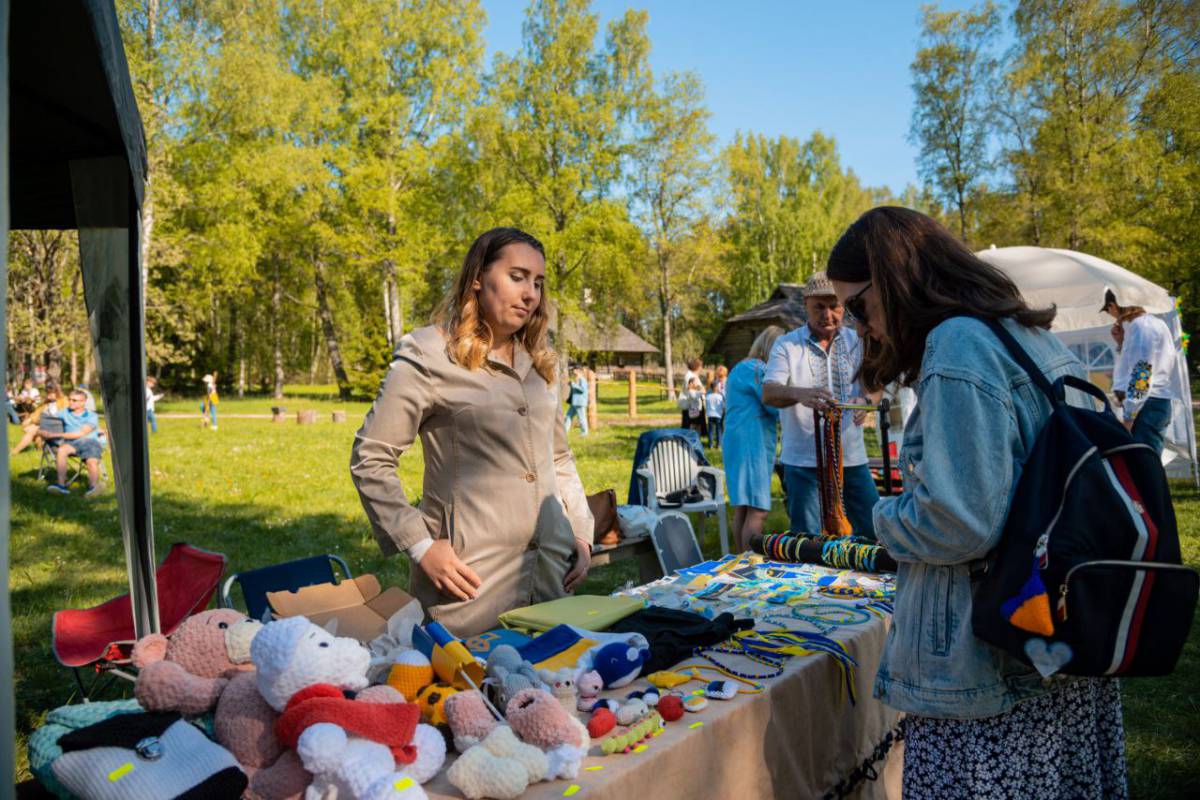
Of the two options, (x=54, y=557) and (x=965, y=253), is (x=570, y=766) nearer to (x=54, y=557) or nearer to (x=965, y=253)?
(x=965, y=253)

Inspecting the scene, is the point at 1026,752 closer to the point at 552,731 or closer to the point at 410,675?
the point at 552,731

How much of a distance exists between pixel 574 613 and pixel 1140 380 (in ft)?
23.2

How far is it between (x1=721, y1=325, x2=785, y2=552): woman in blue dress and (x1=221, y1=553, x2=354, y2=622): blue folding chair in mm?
2450

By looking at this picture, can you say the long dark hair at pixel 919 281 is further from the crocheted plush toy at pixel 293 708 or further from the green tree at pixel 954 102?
the green tree at pixel 954 102

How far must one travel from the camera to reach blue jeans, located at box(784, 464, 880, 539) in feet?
13.4

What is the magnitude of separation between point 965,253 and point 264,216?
32255mm

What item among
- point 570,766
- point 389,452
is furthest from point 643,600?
point 570,766

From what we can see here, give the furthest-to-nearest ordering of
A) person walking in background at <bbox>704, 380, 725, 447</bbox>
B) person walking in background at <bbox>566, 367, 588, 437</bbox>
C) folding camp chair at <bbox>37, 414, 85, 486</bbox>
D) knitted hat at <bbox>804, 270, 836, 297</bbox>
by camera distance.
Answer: person walking in background at <bbox>566, 367, 588, 437</bbox> < person walking in background at <bbox>704, 380, 725, 447</bbox> < folding camp chair at <bbox>37, 414, 85, 486</bbox> < knitted hat at <bbox>804, 270, 836, 297</bbox>

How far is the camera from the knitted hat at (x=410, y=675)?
1.63 metres

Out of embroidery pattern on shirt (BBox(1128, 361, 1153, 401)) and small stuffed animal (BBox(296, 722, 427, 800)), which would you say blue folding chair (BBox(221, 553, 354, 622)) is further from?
embroidery pattern on shirt (BBox(1128, 361, 1153, 401))

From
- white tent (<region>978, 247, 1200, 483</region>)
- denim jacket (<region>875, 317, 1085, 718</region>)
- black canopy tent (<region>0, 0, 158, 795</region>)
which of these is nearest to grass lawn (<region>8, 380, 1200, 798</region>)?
white tent (<region>978, 247, 1200, 483</region>)

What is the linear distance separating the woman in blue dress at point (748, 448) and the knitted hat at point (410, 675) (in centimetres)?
328

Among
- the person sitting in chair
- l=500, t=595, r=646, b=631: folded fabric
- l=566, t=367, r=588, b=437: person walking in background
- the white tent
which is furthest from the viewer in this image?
l=566, t=367, r=588, b=437: person walking in background

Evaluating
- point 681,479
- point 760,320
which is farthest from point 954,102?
point 681,479
